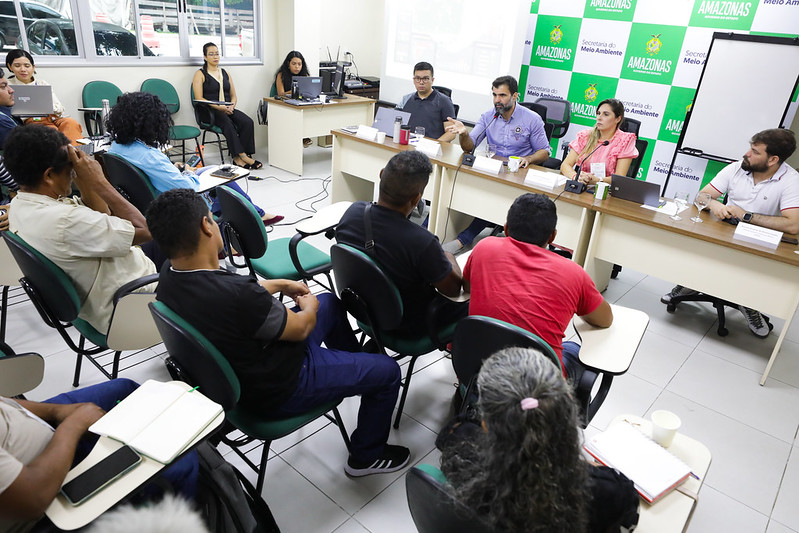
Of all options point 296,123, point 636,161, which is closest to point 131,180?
point 296,123

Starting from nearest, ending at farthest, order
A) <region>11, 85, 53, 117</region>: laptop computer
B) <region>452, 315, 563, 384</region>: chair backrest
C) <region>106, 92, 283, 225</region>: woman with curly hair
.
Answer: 1. <region>452, 315, 563, 384</region>: chair backrest
2. <region>106, 92, 283, 225</region>: woman with curly hair
3. <region>11, 85, 53, 117</region>: laptop computer

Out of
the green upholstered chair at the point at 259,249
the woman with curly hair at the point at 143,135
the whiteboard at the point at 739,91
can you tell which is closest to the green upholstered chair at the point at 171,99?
the woman with curly hair at the point at 143,135

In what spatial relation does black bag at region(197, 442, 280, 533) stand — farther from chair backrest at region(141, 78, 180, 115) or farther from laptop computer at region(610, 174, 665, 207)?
chair backrest at region(141, 78, 180, 115)

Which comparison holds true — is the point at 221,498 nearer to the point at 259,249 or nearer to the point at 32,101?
the point at 259,249

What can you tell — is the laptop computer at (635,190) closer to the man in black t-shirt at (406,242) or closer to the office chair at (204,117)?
the man in black t-shirt at (406,242)

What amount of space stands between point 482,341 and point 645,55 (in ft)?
15.9

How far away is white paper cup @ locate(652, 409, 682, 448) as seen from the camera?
136 centimetres

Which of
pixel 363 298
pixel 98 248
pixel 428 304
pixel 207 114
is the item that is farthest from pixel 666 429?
pixel 207 114

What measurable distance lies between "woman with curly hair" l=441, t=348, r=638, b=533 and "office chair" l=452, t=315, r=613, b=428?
43cm

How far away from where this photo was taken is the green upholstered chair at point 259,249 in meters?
2.34

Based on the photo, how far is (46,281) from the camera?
1.77m

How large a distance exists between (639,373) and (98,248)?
265 cm

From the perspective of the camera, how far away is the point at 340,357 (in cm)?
173

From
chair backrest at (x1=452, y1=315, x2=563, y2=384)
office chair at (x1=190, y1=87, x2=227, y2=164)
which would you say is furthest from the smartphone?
office chair at (x1=190, y1=87, x2=227, y2=164)
